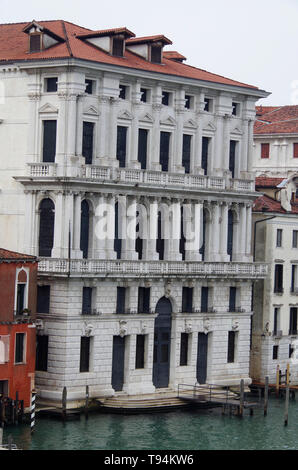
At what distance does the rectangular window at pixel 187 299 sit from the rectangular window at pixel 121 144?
784 centimetres

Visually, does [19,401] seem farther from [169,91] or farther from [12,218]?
[169,91]

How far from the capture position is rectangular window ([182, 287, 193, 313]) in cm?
9081

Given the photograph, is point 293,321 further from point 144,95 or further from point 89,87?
point 89,87

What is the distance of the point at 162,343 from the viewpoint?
89688mm

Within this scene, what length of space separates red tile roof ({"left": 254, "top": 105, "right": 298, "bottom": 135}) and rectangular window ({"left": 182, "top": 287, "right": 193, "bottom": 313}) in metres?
28.3

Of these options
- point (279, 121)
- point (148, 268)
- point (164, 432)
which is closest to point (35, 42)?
point (148, 268)

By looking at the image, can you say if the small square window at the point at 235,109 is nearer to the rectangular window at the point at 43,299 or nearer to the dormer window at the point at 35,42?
the dormer window at the point at 35,42

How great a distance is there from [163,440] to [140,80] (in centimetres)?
2014

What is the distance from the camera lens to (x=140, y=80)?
88062 millimetres

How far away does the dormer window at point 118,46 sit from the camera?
88.2 metres

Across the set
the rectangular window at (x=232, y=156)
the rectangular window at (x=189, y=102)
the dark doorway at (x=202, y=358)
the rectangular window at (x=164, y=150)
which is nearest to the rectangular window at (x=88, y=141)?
the rectangular window at (x=164, y=150)

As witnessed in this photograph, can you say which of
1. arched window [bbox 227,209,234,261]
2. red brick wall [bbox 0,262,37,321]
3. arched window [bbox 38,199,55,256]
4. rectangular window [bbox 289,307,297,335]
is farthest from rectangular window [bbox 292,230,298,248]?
red brick wall [bbox 0,262,37,321]

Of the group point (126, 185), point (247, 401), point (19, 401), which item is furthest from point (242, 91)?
point (19, 401)

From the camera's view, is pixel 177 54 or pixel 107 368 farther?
pixel 177 54
